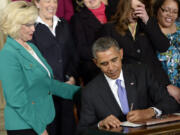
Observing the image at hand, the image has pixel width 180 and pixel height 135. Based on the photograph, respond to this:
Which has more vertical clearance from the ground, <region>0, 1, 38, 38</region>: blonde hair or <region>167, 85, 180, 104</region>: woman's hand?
<region>0, 1, 38, 38</region>: blonde hair

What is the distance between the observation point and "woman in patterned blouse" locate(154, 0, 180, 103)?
3.02 m

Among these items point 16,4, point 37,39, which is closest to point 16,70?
point 16,4

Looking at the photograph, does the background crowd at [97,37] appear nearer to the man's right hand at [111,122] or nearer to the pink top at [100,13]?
the pink top at [100,13]

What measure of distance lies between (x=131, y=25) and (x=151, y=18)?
0.61 feet

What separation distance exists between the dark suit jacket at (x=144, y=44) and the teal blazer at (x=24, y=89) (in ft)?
1.97

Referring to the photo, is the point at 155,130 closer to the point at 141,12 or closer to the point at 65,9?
the point at 141,12

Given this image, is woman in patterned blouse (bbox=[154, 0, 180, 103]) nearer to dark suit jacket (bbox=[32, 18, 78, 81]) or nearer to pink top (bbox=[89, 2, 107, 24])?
pink top (bbox=[89, 2, 107, 24])

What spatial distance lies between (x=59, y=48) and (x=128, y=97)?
96 centimetres

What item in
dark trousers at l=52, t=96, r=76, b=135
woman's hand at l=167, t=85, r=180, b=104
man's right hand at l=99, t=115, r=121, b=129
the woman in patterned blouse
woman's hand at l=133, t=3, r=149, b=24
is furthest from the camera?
dark trousers at l=52, t=96, r=76, b=135

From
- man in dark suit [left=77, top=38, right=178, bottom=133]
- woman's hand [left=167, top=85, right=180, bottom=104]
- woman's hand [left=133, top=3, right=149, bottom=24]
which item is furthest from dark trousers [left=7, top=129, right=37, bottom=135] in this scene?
woman's hand [left=133, top=3, right=149, bottom=24]

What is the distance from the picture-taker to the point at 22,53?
2.48 m

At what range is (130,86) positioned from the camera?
2.53m

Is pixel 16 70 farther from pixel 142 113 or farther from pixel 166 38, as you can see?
pixel 166 38

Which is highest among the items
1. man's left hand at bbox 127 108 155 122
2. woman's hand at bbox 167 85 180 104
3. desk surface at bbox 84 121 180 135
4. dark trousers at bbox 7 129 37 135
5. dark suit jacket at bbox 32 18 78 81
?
dark suit jacket at bbox 32 18 78 81
